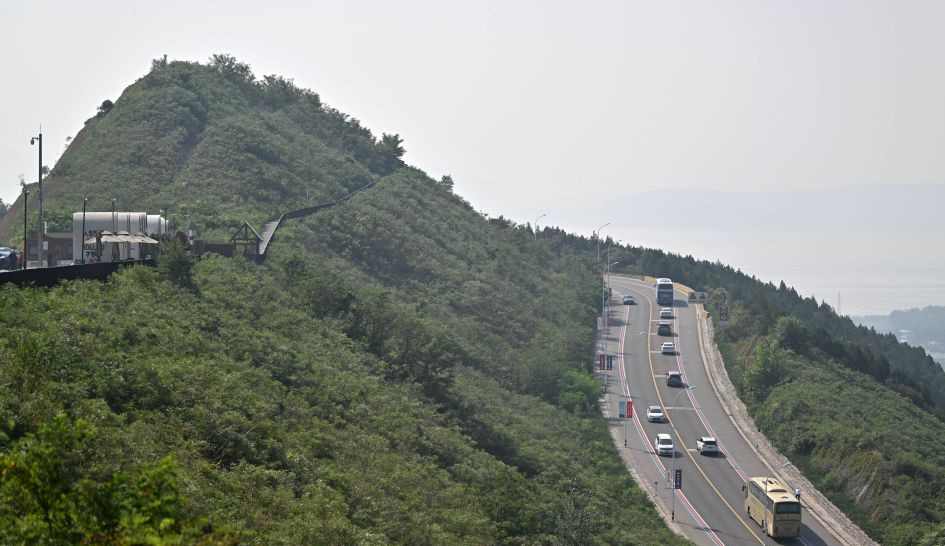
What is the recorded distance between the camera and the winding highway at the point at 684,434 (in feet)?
211

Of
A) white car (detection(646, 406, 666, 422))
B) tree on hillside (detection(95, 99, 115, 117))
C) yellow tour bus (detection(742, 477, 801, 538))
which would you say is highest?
tree on hillside (detection(95, 99, 115, 117))

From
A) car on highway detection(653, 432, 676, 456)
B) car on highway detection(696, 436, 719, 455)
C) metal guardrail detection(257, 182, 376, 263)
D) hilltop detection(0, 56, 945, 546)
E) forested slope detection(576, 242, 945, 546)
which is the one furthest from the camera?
car on highway detection(696, 436, 719, 455)

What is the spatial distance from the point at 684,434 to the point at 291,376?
1776 inches

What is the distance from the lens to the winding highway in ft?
211

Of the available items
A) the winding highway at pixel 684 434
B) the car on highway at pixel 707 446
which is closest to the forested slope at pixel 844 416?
the winding highway at pixel 684 434

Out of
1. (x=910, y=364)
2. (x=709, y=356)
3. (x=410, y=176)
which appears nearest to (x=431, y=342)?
(x=709, y=356)

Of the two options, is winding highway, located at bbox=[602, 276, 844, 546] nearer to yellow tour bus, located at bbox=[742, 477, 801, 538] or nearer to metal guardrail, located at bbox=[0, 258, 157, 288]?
yellow tour bus, located at bbox=[742, 477, 801, 538]

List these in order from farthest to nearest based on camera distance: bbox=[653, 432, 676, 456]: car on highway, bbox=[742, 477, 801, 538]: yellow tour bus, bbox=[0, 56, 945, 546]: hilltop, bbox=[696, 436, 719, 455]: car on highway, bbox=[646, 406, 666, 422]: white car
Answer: bbox=[646, 406, 666, 422]: white car < bbox=[696, 436, 719, 455]: car on highway < bbox=[653, 432, 676, 456]: car on highway < bbox=[742, 477, 801, 538]: yellow tour bus < bbox=[0, 56, 945, 546]: hilltop

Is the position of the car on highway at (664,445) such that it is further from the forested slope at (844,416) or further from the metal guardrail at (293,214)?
the metal guardrail at (293,214)

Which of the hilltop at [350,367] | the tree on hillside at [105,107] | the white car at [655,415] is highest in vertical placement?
the tree on hillside at [105,107]

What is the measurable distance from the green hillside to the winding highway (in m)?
3.05

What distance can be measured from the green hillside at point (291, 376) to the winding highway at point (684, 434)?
Answer: 305 cm

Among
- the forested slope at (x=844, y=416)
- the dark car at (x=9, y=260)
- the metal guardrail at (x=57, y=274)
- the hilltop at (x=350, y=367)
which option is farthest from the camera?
the forested slope at (x=844, y=416)

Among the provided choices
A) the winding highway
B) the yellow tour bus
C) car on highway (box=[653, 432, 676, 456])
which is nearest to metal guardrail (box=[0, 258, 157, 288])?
the winding highway
